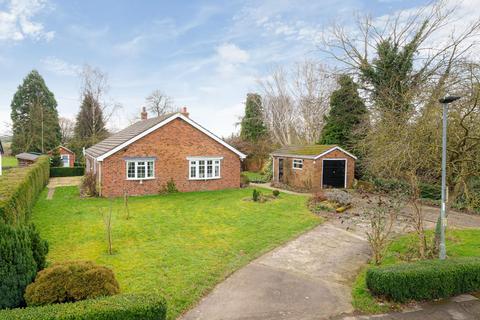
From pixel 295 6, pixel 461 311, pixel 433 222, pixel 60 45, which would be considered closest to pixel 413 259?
pixel 461 311

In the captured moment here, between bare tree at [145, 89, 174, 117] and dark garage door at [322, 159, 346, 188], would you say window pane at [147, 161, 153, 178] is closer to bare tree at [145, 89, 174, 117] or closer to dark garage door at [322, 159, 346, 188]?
dark garage door at [322, 159, 346, 188]

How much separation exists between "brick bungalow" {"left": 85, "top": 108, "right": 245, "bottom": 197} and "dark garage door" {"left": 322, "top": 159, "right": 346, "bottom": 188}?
6.83m

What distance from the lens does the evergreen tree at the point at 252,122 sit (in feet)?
141

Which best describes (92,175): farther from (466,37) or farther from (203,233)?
(466,37)

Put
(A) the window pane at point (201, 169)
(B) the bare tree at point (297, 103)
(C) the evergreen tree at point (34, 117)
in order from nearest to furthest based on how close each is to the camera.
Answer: (A) the window pane at point (201, 169), (B) the bare tree at point (297, 103), (C) the evergreen tree at point (34, 117)

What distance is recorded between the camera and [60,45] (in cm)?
2077

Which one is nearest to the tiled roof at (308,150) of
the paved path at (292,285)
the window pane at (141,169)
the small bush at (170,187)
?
the small bush at (170,187)

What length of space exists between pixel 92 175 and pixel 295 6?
17174 mm

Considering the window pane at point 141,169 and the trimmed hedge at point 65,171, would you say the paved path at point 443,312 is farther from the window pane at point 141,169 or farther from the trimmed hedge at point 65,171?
the trimmed hedge at point 65,171

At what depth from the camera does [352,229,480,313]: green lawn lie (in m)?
6.77

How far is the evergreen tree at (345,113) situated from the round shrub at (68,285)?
2494cm

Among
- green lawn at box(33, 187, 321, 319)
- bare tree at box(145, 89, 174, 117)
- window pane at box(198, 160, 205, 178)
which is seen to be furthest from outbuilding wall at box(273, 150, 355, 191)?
bare tree at box(145, 89, 174, 117)

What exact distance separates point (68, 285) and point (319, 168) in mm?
20122

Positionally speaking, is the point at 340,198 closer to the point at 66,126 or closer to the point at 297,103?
the point at 297,103
